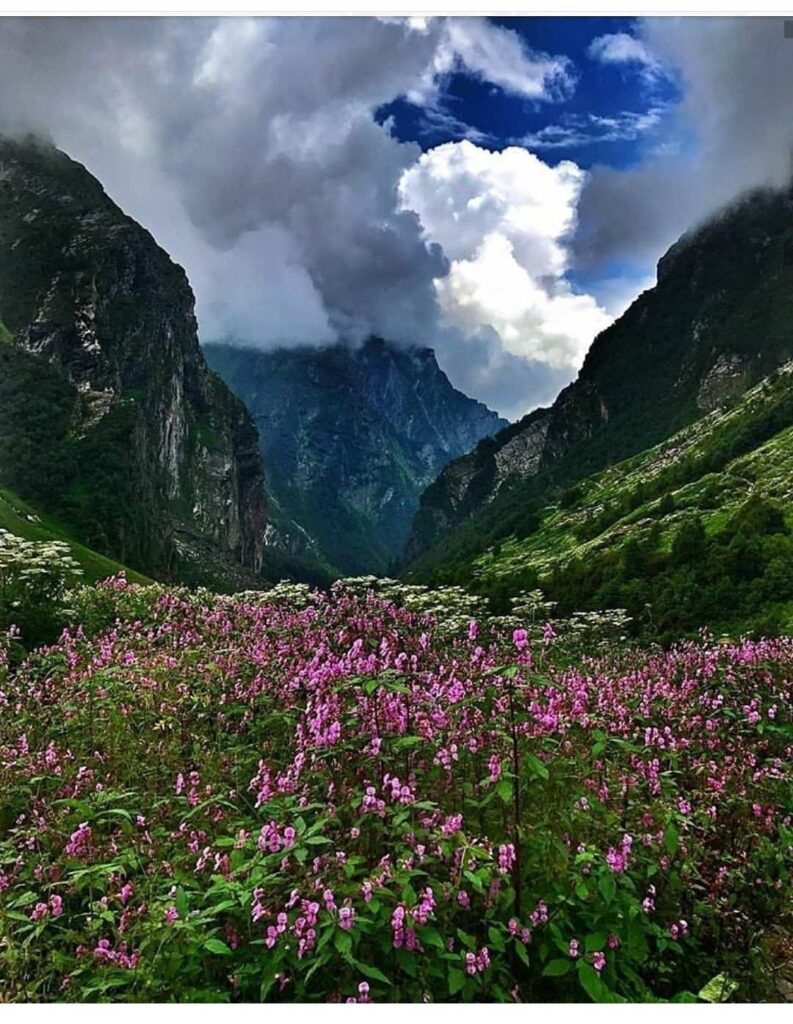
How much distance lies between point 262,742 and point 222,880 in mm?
1702

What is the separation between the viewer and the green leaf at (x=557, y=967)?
3.14 m

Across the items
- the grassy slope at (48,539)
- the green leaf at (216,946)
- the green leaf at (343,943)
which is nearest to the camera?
the green leaf at (343,943)

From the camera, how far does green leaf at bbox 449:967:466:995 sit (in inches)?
118

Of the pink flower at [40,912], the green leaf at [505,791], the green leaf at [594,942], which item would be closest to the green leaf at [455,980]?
the green leaf at [594,942]

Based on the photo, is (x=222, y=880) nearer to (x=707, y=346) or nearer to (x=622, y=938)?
(x=622, y=938)

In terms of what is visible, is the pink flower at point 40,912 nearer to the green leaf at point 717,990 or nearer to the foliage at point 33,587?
the green leaf at point 717,990

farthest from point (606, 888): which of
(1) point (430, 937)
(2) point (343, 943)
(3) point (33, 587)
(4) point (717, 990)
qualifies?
(3) point (33, 587)

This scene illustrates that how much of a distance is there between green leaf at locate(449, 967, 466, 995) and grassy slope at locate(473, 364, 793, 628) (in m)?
26.3

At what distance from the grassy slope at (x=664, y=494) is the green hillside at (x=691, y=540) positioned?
Answer: 11.3 inches

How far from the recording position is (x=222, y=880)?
3275 mm

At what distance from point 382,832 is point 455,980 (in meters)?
0.77

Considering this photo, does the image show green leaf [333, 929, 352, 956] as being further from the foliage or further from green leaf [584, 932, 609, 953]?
the foliage

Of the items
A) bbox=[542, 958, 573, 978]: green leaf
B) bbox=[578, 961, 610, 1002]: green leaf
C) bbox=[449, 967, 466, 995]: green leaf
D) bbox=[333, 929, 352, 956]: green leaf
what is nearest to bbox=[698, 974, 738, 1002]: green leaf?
bbox=[578, 961, 610, 1002]: green leaf
